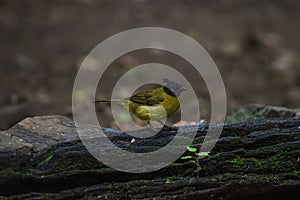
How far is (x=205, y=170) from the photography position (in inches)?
150

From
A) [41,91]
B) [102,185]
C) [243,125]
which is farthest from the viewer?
[41,91]

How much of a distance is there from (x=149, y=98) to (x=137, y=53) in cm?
577

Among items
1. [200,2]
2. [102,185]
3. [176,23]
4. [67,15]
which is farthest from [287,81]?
[102,185]

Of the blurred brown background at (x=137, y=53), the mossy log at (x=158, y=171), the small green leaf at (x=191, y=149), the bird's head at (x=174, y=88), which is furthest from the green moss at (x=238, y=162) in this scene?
the blurred brown background at (x=137, y=53)

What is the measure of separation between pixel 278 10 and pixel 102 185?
9328 millimetres

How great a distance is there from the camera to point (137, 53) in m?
10.5

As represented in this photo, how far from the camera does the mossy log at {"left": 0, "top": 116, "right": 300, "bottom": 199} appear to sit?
11.8ft

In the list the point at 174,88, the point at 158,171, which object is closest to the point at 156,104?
the point at 174,88

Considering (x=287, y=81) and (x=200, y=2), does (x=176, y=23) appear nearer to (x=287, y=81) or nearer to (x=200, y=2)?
(x=200, y=2)

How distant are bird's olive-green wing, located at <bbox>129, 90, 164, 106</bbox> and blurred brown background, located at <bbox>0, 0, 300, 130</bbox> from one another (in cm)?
265

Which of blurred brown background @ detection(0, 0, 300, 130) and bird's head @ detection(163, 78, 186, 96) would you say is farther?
blurred brown background @ detection(0, 0, 300, 130)

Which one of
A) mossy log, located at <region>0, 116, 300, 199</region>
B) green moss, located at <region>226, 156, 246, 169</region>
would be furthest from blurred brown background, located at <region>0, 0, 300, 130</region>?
green moss, located at <region>226, 156, 246, 169</region>

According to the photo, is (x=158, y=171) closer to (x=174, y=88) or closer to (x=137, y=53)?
(x=174, y=88)

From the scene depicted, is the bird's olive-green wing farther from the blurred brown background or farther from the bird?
the blurred brown background
